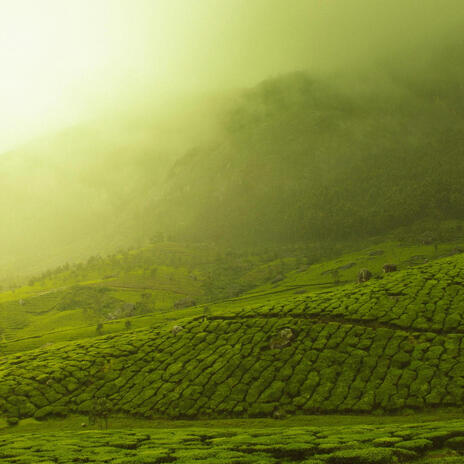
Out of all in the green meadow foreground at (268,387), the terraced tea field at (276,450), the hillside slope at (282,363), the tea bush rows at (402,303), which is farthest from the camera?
the tea bush rows at (402,303)

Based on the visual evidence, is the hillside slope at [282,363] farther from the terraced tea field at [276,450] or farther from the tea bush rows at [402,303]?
the terraced tea field at [276,450]

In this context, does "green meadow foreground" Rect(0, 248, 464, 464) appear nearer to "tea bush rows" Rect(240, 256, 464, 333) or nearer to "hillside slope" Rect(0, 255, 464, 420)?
"hillside slope" Rect(0, 255, 464, 420)

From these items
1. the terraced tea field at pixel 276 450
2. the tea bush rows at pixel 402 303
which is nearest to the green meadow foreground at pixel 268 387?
the terraced tea field at pixel 276 450

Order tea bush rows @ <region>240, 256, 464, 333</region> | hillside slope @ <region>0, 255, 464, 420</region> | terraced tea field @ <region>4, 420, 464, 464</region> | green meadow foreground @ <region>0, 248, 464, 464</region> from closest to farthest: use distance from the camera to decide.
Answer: terraced tea field @ <region>4, 420, 464, 464</region>, green meadow foreground @ <region>0, 248, 464, 464</region>, hillside slope @ <region>0, 255, 464, 420</region>, tea bush rows @ <region>240, 256, 464, 333</region>

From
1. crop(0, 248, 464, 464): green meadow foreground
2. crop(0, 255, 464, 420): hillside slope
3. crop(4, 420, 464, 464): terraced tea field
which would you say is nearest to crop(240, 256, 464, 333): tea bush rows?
crop(0, 255, 464, 420): hillside slope

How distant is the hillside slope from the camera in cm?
8075

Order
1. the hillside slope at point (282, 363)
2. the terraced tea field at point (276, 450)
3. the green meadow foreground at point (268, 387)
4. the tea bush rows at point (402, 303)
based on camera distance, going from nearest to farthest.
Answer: the terraced tea field at point (276, 450) → the green meadow foreground at point (268, 387) → the hillside slope at point (282, 363) → the tea bush rows at point (402, 303)

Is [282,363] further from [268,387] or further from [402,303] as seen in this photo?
[402,303]

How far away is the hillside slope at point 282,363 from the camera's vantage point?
80.8 metres

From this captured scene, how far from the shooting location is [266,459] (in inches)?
1485

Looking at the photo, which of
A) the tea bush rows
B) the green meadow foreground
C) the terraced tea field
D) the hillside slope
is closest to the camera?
the terraced tea field

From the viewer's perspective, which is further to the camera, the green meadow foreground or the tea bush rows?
the tea bush rows

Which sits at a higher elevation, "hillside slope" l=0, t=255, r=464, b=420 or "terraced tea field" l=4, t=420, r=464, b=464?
"terraced tea field" l=4, t=420, r=464, b=464

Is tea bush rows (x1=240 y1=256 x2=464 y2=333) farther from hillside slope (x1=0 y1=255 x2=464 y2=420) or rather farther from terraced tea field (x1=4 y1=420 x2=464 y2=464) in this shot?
terraced tea field (x1=4 y1=420 x2=464 y2=464)
